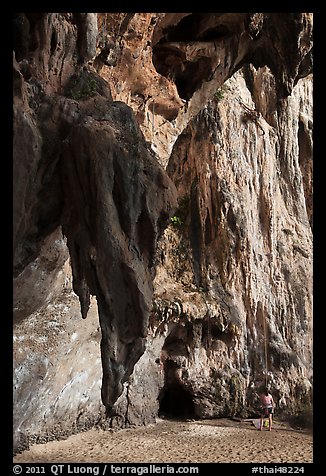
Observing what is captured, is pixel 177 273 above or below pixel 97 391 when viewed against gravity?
above

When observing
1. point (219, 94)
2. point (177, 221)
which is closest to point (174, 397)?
point (177, 221)

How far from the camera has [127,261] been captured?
14.8 feet

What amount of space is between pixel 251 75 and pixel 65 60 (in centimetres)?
1317

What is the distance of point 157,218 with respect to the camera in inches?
191

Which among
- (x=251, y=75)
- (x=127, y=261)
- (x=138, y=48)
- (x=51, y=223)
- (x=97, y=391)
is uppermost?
(x=251, y=75)

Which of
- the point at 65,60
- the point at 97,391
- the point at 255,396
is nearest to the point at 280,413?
the point at 255,396

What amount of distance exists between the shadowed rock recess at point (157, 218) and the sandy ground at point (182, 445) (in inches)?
15.0

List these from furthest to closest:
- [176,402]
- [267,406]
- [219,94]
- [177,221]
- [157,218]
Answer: [219,94] → [177,221] → [176,402] → [267,406] → [157,218]

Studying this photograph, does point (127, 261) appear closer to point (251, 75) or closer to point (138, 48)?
point (138, 48)

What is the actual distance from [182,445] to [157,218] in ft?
20.9

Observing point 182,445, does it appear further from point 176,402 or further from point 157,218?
point 157,218

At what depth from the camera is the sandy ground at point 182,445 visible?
8.14 m
